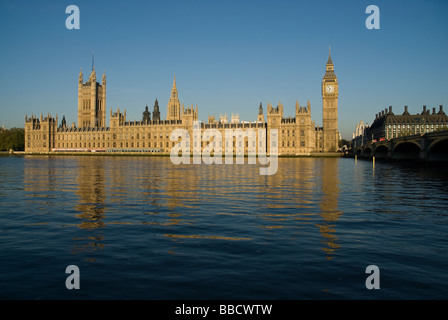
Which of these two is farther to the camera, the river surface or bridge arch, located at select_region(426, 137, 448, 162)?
bridge arch, located at select_region(426, 137, 448, 162)

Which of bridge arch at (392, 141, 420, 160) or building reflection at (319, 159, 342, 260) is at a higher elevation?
bridge arch at (392, 141, 420, 160)

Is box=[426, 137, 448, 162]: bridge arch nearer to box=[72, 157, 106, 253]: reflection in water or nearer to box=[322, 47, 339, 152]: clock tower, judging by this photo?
box=[72, 157, 106, 253]: reflection in water

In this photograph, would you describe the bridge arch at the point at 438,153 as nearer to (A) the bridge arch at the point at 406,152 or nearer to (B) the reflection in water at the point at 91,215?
(A) the bridge arch at the point at 406,152

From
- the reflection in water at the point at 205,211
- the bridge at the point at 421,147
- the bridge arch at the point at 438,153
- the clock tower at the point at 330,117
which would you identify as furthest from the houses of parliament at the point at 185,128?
the reflection in water at the point at 205,211

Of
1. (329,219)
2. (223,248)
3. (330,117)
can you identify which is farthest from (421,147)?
(330,117)

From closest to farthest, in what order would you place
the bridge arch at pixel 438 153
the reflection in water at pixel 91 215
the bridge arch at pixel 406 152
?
1. the reflection in water at pixel 91 215
2. the bridge arch at pixel 438 153
3. the bridge arch at pixel 406 152

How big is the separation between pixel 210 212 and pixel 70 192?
1342cm

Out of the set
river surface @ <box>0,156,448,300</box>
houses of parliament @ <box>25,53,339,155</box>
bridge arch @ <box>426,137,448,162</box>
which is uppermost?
houses of parliament @ <box>25,53,339,155</box>

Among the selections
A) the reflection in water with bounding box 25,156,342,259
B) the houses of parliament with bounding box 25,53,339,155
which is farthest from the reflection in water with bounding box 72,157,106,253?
the houses of parliament with bounding box 25,53,339,155

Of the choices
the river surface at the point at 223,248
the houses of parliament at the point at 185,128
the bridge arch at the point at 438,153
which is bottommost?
the river surface at the point at 223,248

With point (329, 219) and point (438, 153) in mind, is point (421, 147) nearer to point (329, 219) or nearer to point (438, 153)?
point (438, 153)

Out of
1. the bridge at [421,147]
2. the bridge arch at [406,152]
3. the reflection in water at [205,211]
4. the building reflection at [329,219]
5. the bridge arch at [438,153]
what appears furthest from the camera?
the bridge arch at [406,152]

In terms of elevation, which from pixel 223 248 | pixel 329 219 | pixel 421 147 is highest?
pixel 421 147

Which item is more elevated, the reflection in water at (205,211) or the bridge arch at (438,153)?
the bridge arch at (438,153)
